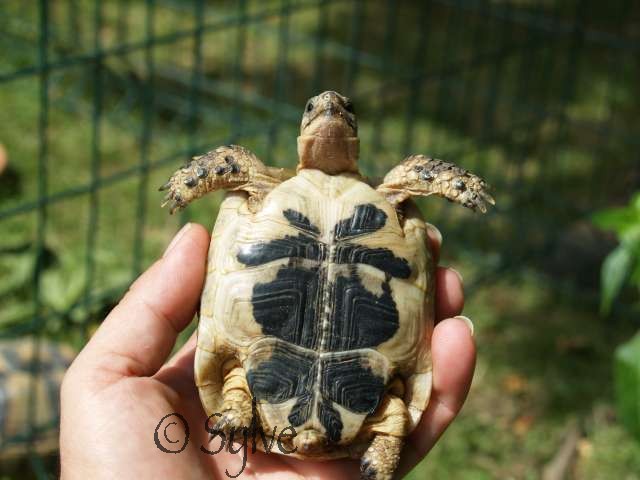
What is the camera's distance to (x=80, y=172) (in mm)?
6023

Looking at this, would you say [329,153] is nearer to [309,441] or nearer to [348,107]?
[348,107]

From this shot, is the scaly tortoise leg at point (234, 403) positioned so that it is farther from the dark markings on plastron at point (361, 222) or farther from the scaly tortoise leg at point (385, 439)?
the dark markings on plastron at point (361, 222)

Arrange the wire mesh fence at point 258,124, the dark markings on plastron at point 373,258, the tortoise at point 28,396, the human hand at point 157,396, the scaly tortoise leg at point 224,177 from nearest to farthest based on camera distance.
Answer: the human hand at point 157,396 < the dark markings on plastron at point 373,258 < the scaly tortoise leg at point 224,177 < the tortoise at point 28,396 < the wire mesh fence at point 258,124

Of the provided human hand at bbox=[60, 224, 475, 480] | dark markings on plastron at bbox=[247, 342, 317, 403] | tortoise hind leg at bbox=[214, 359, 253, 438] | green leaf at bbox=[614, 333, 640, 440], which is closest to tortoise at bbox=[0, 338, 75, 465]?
human hand at bbox=[60, 224, 475, 480]

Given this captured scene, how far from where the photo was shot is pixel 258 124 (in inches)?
247

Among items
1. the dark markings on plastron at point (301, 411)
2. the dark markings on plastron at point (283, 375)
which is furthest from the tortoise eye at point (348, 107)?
the dark markings on plastron at point (301, 411)

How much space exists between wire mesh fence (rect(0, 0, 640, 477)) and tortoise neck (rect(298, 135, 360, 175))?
3.87ft

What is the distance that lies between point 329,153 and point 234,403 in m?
0.71

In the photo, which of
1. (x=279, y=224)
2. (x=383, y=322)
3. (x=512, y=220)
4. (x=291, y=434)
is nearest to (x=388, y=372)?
(x=383, y=322)

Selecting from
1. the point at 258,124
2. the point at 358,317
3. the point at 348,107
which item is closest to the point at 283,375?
the point at 358,317

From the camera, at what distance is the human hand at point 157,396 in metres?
2.02

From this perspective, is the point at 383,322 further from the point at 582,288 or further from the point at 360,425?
the point at 582,288

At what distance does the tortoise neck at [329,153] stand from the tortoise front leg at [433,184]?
114 mm

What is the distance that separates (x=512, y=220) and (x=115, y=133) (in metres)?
2.96
